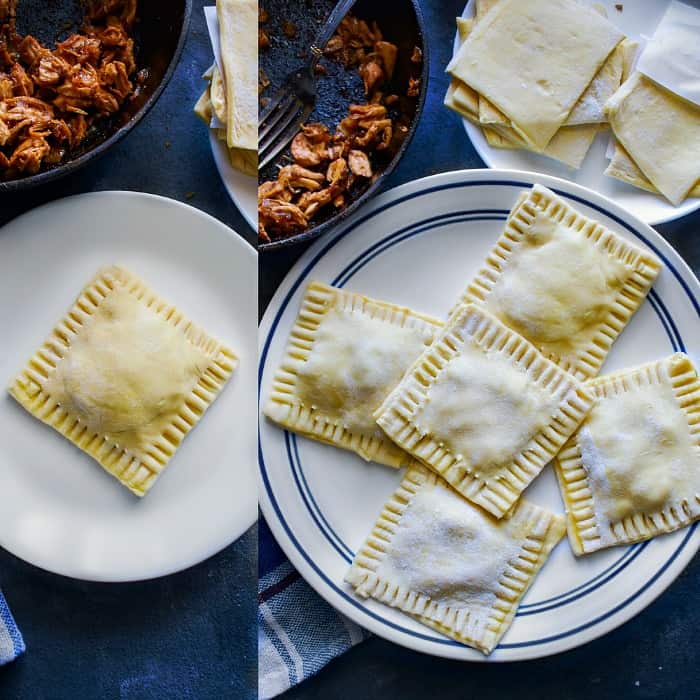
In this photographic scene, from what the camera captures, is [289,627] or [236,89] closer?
[236,89]

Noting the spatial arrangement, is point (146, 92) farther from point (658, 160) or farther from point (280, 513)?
point (658, 160)

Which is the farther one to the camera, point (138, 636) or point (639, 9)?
point (639, 9)

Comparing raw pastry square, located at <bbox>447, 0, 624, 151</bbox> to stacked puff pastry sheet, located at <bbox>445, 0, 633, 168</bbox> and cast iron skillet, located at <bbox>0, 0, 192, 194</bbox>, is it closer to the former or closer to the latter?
stacked puff pastry sheet, located at <bbox>445, 0, 633, 168</bbox>

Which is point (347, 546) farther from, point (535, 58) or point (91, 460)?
point (535, 58)

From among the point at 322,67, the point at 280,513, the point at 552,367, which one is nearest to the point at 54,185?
the point at 322,67

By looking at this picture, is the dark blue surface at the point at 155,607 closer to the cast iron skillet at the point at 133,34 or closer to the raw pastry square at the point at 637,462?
the cast iron skillet at the point at 133,34

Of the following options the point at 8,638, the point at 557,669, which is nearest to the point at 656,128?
the point at 557,669

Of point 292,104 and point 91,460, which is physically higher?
point 292,104

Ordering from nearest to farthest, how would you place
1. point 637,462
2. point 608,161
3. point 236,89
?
1. point 236,89
2. point 637,462
3. point 608,161
